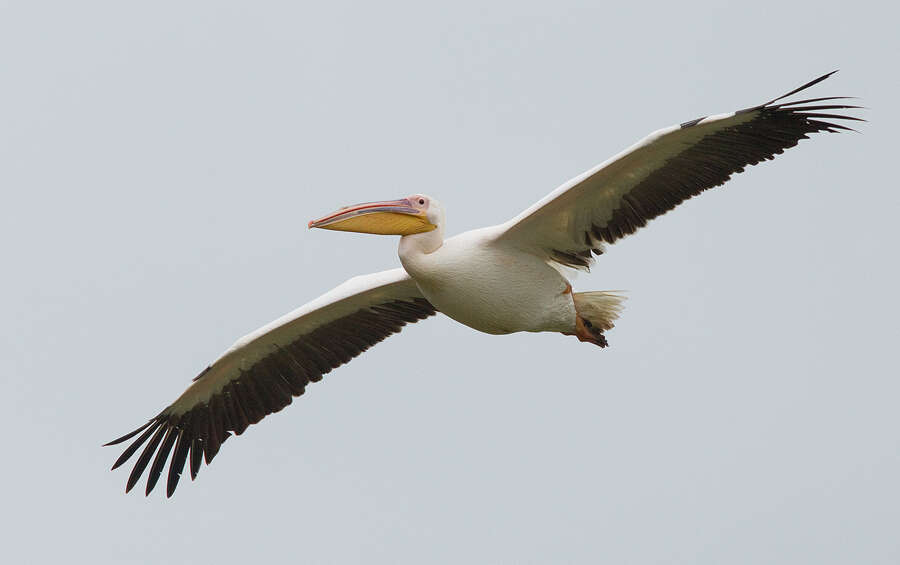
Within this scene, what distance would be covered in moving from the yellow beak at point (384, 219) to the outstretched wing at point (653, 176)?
62 cm

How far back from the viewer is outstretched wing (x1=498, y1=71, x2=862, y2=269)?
9.60 m

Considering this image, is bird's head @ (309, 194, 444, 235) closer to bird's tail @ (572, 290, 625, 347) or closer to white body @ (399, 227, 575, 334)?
white body @ (399, 227, 575, 334)

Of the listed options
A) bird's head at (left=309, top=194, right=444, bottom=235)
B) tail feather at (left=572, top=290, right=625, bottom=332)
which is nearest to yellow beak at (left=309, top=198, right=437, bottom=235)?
bird's head at (left=309, top=194, right=444, bottom=235)

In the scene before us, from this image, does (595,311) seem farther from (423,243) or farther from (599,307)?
(423,243)

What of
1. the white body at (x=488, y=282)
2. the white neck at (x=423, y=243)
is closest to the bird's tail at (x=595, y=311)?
the white body at (x=488, y=282)

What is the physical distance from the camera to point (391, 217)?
10266mm

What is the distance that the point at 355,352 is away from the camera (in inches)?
461

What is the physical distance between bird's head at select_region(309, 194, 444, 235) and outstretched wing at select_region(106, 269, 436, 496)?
123cm

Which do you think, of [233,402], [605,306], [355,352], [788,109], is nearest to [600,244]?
[605,306]

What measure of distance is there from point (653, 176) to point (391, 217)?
190 centimetres

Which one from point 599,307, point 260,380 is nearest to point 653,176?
point 599,307

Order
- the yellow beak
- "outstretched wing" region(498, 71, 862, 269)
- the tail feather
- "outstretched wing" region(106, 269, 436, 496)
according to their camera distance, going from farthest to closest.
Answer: "outstretched wing" region(106, 269, 436, 496)
the tail feather
the yellow beak
"outstretched wing" region(498, 71, 862, 269)

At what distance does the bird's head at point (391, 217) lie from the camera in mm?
10234

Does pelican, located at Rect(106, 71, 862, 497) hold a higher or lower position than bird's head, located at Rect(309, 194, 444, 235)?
lower
